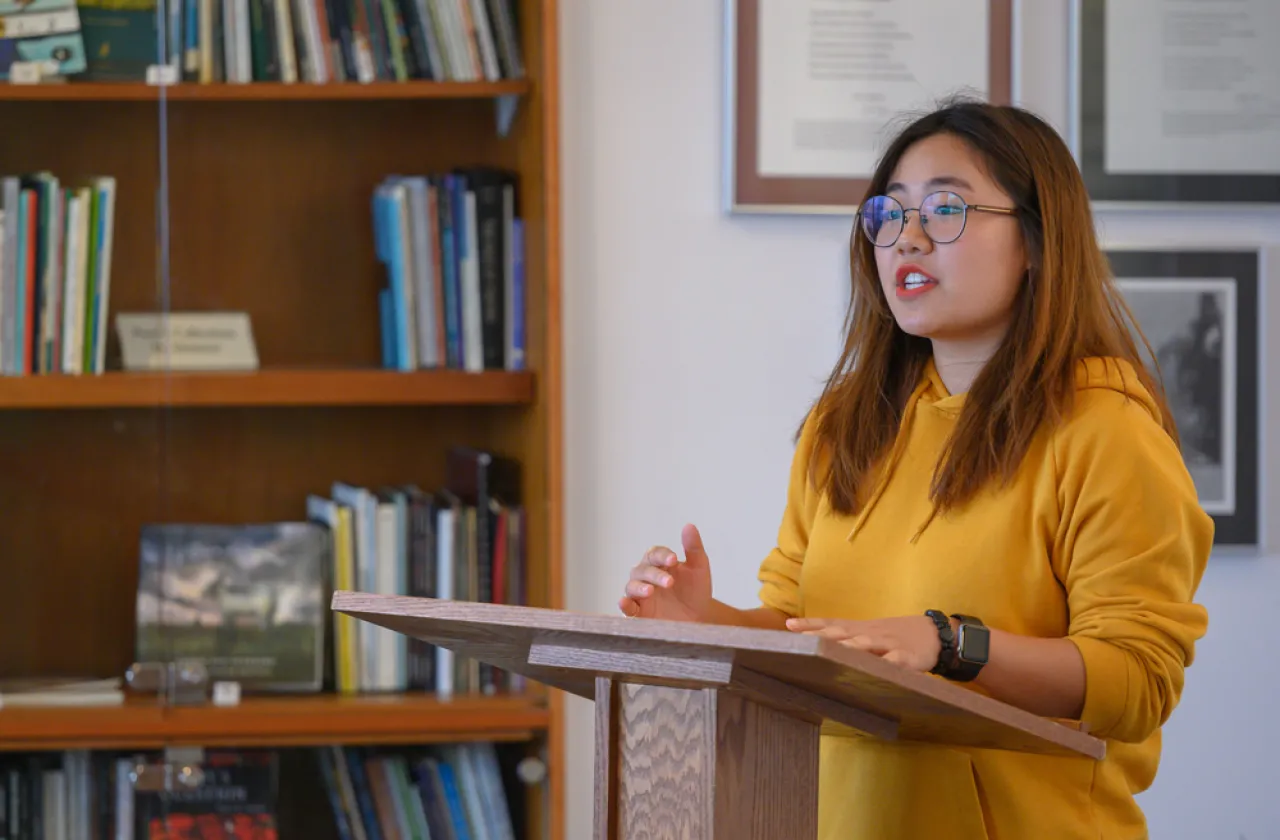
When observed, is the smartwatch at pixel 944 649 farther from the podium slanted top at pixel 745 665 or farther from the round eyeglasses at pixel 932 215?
the round eyeglasses at pixel 932 215

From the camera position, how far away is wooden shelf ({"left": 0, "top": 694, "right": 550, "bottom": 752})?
2.12 metres

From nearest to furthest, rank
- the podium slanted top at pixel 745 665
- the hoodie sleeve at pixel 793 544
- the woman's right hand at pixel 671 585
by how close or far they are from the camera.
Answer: the podium slanted top at pixel 745 665 < the woman's right hand at pixel 671 585 < the hoodie sleeve at pixel 793 544

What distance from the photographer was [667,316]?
2396 mm

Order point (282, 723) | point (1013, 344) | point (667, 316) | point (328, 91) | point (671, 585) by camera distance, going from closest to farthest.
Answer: point (671, 585) → point (1013, 344) → point (282, 723) → point (328, 91) → point (667, 316)

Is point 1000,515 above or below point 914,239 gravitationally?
below

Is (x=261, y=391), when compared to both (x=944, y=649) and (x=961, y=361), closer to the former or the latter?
(x=961, y=361)

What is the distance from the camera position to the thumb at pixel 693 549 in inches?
51.9

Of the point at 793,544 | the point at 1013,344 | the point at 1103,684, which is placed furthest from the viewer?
the point at 793,544

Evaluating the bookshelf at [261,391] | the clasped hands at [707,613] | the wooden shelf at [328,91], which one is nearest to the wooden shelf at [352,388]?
the bookshelf at [261,391]

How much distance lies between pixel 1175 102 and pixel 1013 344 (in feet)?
4.29

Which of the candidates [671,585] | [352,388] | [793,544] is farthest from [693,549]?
[352,388]

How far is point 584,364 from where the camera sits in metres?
2.39

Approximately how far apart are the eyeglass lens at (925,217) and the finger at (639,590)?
446 mm

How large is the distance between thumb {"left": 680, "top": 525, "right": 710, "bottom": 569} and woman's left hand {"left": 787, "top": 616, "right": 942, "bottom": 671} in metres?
0.25
